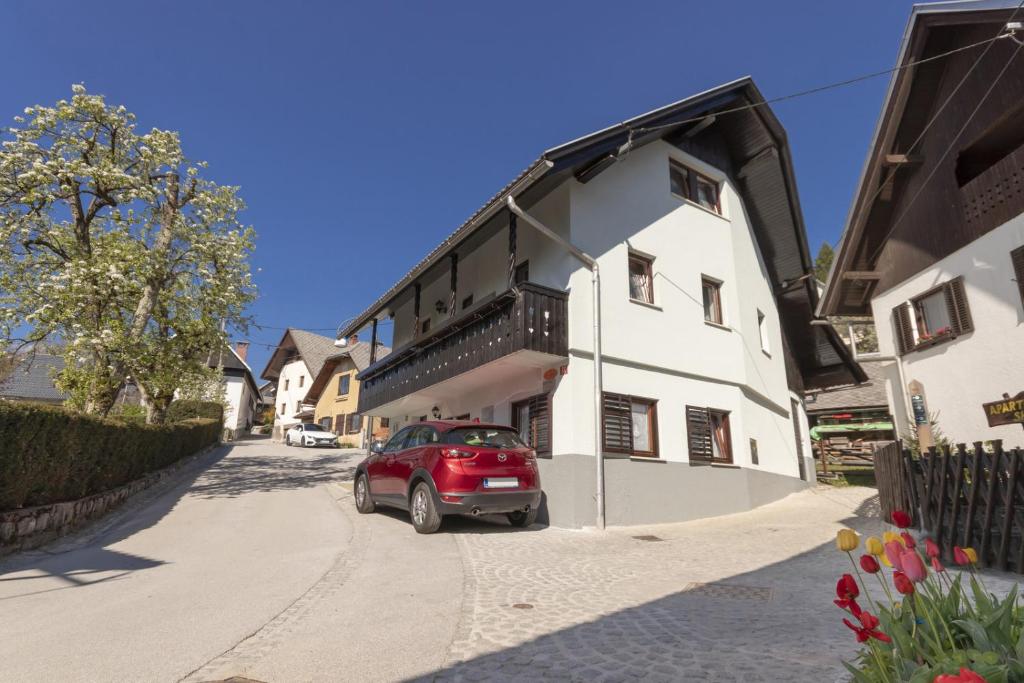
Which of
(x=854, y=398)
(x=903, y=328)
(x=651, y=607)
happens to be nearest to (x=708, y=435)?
(x=903, y=328)

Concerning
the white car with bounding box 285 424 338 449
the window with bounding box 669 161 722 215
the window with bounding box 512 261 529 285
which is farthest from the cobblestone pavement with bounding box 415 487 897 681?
the white car with bounding box 285 424 338 449

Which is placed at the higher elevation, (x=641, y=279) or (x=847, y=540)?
(x=641, y=279)

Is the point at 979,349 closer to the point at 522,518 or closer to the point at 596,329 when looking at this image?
the point at 596,329

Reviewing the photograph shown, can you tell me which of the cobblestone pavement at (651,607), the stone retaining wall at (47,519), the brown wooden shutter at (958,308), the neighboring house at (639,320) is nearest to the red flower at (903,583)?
the cobblestone pavement at (651,607)

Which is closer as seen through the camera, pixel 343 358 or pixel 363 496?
pixel 363 496

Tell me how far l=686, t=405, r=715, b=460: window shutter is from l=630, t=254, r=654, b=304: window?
272 centimetres

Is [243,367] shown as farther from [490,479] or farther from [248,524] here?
[490,479]

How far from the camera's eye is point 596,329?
10.9 meters

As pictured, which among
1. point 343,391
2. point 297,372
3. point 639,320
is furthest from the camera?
point 297,372

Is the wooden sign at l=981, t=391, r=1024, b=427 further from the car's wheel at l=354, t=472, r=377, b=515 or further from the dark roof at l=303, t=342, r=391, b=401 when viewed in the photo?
the dark roof at l=303, t=342, r=391, b=401

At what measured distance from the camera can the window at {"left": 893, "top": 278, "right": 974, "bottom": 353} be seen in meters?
12.3

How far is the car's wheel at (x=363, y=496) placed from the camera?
11.1m

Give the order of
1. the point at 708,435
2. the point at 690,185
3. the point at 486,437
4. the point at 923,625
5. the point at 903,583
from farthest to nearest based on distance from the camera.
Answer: the point at 690,185 → the point at 708,435 → the point at 486,437 → the point at 923,625 → the point at 903,583

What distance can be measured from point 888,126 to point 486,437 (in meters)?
13.1
